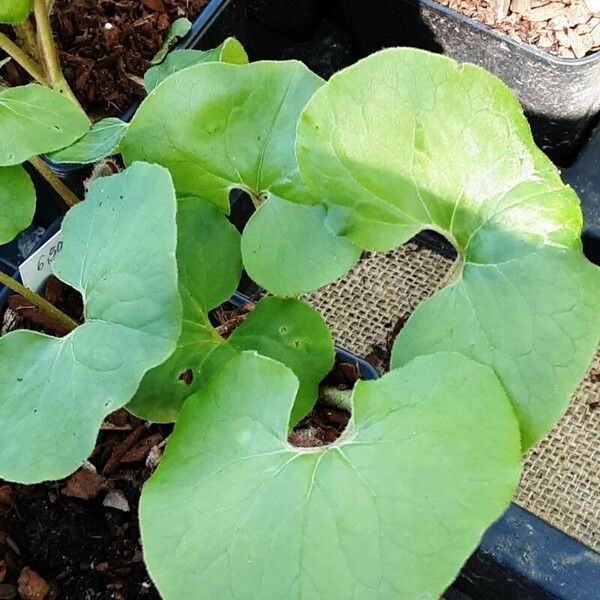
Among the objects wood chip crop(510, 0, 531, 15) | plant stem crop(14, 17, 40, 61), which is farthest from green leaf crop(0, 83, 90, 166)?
wood chip crop(510, 0, 531, 15)

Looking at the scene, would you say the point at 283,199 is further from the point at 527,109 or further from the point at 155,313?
the point at 527,109

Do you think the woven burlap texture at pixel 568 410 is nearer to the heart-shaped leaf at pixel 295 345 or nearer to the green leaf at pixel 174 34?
the heart-shaped leaf at pixel 295 345

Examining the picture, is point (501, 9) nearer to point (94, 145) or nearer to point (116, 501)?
point (94, 145)

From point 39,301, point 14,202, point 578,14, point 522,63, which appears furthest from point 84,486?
point 578,14

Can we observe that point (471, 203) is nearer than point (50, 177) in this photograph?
Yes

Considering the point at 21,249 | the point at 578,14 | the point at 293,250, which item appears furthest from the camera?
the point at 578,14

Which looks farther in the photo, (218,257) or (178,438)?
(218,257)

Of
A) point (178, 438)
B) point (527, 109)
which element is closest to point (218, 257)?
point (178, 438)
